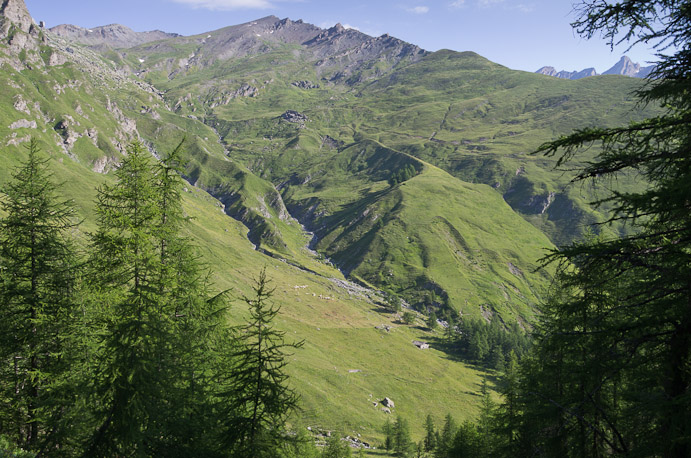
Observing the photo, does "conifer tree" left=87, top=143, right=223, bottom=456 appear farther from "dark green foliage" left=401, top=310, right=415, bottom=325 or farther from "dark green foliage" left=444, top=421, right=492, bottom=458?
"dark green foliage" left=401, top=310, right=415, bottom=325

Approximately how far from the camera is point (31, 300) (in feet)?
56.5

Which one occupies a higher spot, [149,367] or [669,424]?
[669,424]

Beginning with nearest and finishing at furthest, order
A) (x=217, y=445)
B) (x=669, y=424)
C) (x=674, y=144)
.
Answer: (x=669, y=424), (x=674, y=144), (x=217, y=445)

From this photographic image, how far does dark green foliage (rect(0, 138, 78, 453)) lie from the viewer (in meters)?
17.1

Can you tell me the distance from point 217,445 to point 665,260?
1676cm

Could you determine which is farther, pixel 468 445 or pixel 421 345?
pixel 421 345

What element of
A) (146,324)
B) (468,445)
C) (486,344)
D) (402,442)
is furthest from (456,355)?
(146,324)

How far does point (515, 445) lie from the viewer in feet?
85.6

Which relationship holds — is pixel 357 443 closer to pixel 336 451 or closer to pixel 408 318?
pixel 336 451

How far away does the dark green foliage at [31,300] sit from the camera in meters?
17.1

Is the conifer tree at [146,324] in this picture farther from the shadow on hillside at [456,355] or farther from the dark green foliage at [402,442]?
the shadow on hillside at [456,355]

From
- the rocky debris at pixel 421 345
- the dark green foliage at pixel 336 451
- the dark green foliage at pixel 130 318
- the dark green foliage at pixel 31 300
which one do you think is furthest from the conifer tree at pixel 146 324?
the rocky debris at pixel 421 345

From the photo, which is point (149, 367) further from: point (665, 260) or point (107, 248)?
point (665, 260)

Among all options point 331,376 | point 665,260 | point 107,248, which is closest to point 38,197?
point 107,248
